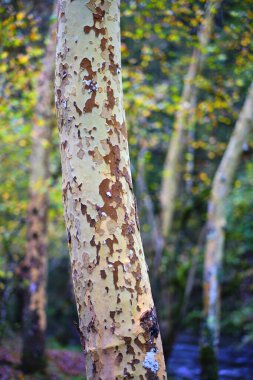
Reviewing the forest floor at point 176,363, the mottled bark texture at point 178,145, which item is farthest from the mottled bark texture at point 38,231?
the mottled bark texture at point 178,145

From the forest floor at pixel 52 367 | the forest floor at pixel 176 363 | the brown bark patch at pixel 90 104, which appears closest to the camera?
the brown bark patch at pixel 90 104

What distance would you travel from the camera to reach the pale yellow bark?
923cm

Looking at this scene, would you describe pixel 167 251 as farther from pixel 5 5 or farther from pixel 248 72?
pixel 5 5

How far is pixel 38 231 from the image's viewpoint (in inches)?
406

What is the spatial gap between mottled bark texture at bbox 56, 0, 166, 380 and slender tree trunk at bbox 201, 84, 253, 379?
21.8ft

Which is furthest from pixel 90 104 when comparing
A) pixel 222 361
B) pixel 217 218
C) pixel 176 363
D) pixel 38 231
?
pixel 222 361

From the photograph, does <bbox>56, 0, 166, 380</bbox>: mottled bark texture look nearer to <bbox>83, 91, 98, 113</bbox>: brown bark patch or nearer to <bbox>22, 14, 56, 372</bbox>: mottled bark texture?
<bbox>83, 91, 98, 113</bbox>: brown bark patch

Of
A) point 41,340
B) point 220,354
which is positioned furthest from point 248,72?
point 220,354

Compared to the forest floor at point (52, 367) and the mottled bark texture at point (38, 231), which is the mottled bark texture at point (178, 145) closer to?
the mottled bark texture at point (38, 231)

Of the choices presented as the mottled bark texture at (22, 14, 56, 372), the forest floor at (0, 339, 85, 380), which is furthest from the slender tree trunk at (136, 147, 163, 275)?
the forest floor at (0, 339, 85, 380)

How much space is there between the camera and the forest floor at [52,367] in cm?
886

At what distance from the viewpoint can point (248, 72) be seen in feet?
36.0

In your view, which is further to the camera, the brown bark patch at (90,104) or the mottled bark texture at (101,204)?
the brown bark patch at (90,104)

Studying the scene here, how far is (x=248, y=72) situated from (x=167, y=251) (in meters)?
5.06
